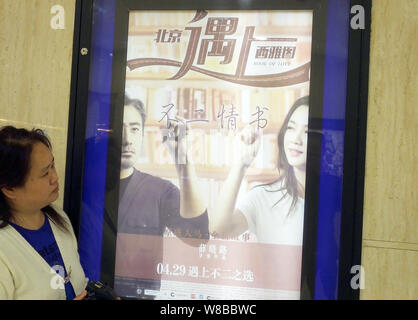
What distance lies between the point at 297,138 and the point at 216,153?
389 millimetres

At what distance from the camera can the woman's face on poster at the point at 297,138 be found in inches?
87.4

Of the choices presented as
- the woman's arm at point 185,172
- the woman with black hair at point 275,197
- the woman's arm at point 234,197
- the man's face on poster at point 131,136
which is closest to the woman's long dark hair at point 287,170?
the woman with black hair at point 275,197

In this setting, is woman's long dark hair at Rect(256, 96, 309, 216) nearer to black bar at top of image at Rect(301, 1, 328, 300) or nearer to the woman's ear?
black bar at top of image at Rect(301, 1, 328, 300)

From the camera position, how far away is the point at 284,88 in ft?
7.34

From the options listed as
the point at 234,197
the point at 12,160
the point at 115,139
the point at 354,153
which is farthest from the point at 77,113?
the point at 354,153

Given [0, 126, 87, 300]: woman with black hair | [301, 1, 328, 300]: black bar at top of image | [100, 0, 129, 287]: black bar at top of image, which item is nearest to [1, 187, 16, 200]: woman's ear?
[0, 126, 87, 300]: woman with black hair

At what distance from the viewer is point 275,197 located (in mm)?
2242

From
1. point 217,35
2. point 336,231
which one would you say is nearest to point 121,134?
point 217,35

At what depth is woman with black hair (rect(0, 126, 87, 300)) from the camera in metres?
1.86

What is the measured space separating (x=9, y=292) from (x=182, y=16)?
4.75 ft

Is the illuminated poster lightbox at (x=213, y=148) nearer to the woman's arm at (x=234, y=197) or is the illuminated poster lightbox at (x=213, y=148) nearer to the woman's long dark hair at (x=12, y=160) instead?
the woman's arm at (x=234, y=197)

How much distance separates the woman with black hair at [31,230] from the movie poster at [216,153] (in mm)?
353

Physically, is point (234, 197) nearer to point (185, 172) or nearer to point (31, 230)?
point (185, 172)

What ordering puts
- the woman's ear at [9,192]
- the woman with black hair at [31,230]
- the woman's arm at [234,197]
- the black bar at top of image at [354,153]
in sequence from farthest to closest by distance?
the woman's arm at [234,197] → the black bar at top of image at [354,153] → the woman's ear at [9,192] → the woman with black hair at [31,230]
